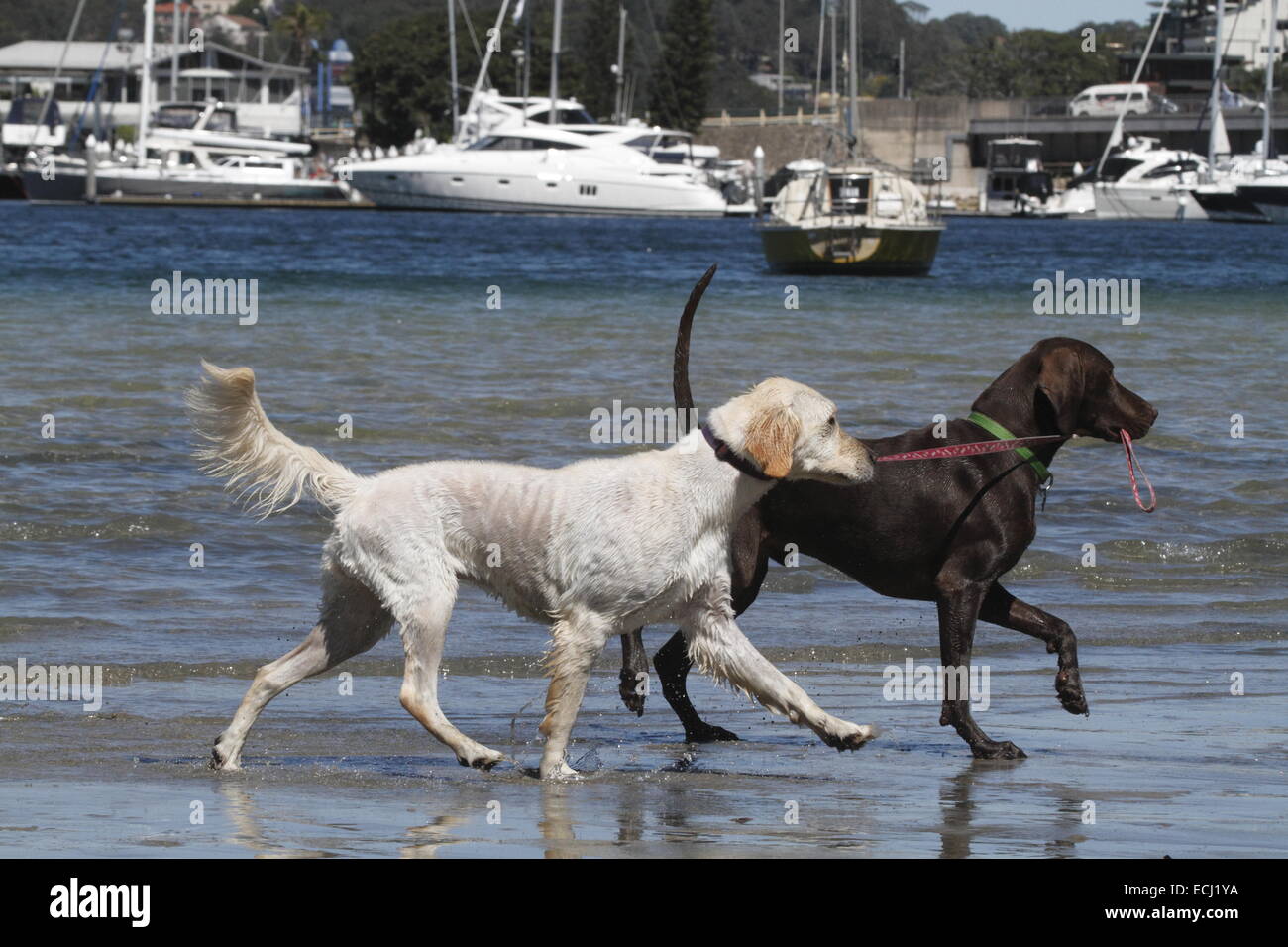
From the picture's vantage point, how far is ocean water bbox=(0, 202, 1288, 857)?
557 cm

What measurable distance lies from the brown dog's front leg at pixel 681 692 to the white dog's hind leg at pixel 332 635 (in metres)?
1.21

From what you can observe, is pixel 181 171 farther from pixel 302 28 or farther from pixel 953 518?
pixel 953 518

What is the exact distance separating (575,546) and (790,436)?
82 centimetres

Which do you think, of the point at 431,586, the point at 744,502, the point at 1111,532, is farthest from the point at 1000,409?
the point at 1111,532

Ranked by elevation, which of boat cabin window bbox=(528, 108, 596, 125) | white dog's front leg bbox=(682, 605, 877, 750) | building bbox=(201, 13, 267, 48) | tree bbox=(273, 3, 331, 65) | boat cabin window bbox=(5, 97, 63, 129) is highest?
building bbox=(201, 13, 267, 48)

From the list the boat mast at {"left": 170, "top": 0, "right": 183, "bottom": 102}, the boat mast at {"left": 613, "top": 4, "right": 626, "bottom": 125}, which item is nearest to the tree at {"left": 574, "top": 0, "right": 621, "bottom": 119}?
the boat mast at {"left": 613, "top": 4, "right": 626, "bottom": 125}

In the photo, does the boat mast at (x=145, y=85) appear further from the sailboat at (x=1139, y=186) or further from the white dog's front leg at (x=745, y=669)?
the white dog's front leg at (x=745, y=669)

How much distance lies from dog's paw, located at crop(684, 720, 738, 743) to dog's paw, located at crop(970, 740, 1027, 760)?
0.96 meters

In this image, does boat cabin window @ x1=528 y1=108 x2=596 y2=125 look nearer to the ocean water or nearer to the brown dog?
the ocean water

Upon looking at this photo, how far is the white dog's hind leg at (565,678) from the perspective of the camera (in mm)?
6305

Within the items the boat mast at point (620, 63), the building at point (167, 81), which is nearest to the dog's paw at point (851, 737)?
the boat mast at point (620, 63)

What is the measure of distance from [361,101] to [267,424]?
118 m

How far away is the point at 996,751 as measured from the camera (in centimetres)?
668
